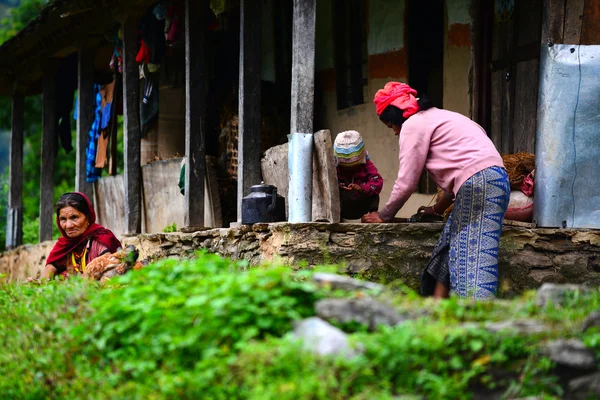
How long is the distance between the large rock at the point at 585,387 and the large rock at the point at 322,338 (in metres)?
0.89

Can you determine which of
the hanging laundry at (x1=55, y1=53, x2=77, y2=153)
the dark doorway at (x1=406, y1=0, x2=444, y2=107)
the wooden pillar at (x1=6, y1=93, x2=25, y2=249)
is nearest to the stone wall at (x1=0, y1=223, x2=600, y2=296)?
the dark doorway at (x1=406, y1=0, x2=444, y2=107)

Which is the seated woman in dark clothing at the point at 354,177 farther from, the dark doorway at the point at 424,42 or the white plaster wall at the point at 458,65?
the dark doorway at the point at 424,42

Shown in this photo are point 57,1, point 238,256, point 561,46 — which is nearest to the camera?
point 561,46

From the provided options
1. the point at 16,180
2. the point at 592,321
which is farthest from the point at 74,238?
the point at 16,180

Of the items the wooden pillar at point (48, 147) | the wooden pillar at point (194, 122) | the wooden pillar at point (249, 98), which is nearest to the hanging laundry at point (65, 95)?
the wooden pillar at point (48, 147)

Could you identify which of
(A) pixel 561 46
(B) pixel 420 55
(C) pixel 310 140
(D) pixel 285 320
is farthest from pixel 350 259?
(B) pixel 420 55

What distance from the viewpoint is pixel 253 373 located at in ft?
11.9

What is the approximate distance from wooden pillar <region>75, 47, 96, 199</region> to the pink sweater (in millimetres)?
6428

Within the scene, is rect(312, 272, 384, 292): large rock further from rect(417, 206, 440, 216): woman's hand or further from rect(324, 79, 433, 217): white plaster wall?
rect(324, 79, 433, 217): white plaster wall

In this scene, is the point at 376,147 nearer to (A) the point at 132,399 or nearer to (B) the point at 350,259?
(B) the point at 350,259

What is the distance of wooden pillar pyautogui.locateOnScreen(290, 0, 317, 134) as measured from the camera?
6.74m

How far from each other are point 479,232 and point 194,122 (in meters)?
3.74

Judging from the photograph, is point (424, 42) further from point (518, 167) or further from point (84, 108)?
point (84, 108)

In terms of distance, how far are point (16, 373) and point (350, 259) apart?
2.77 metres
